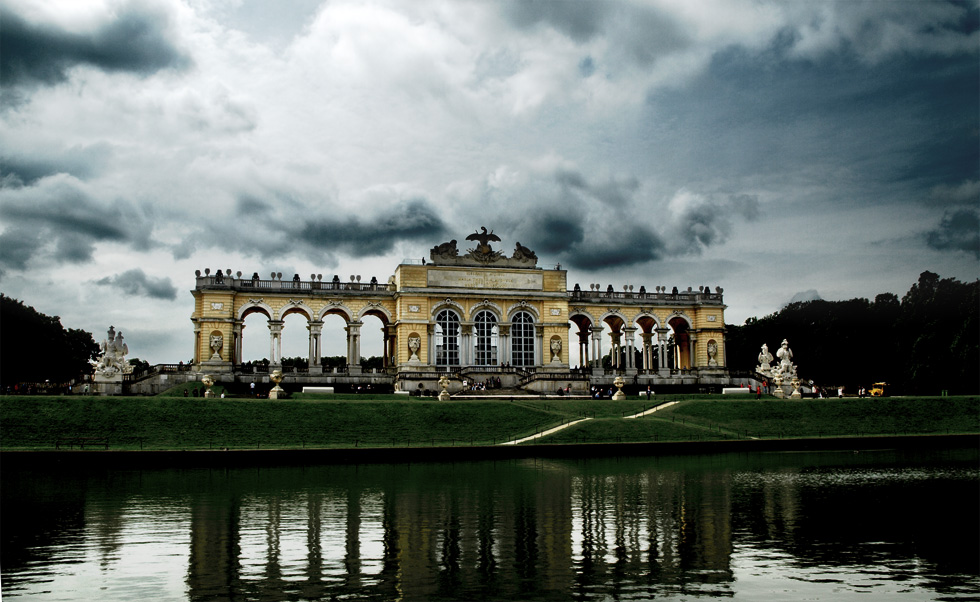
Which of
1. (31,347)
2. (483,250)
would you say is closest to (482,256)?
(483,250)

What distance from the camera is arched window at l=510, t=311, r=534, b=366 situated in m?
63.6

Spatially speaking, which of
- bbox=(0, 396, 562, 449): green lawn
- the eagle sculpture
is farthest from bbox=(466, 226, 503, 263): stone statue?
bbox=(0, 396, 562, 449): green lawn

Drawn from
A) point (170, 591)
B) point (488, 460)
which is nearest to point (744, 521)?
point (170, 591)

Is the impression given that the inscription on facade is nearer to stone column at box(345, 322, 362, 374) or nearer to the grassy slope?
stone column at box(345, 322, 362, 374)

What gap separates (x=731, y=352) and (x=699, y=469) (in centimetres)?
6449

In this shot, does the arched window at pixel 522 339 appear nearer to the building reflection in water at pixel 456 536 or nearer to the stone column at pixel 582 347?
the stone column at pixel 582 347

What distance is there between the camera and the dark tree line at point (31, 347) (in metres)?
60.2

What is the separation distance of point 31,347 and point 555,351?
39776 millimetres

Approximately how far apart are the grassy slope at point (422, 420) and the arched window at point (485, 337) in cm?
1602

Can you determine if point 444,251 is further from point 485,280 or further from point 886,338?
point 886,338

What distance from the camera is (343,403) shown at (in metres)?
42.6

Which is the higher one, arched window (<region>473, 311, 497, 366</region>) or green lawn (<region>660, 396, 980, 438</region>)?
arched window (<region>473, 311, 497, 366</region>)

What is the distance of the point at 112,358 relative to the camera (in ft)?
165

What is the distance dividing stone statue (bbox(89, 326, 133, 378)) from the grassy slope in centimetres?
1097
